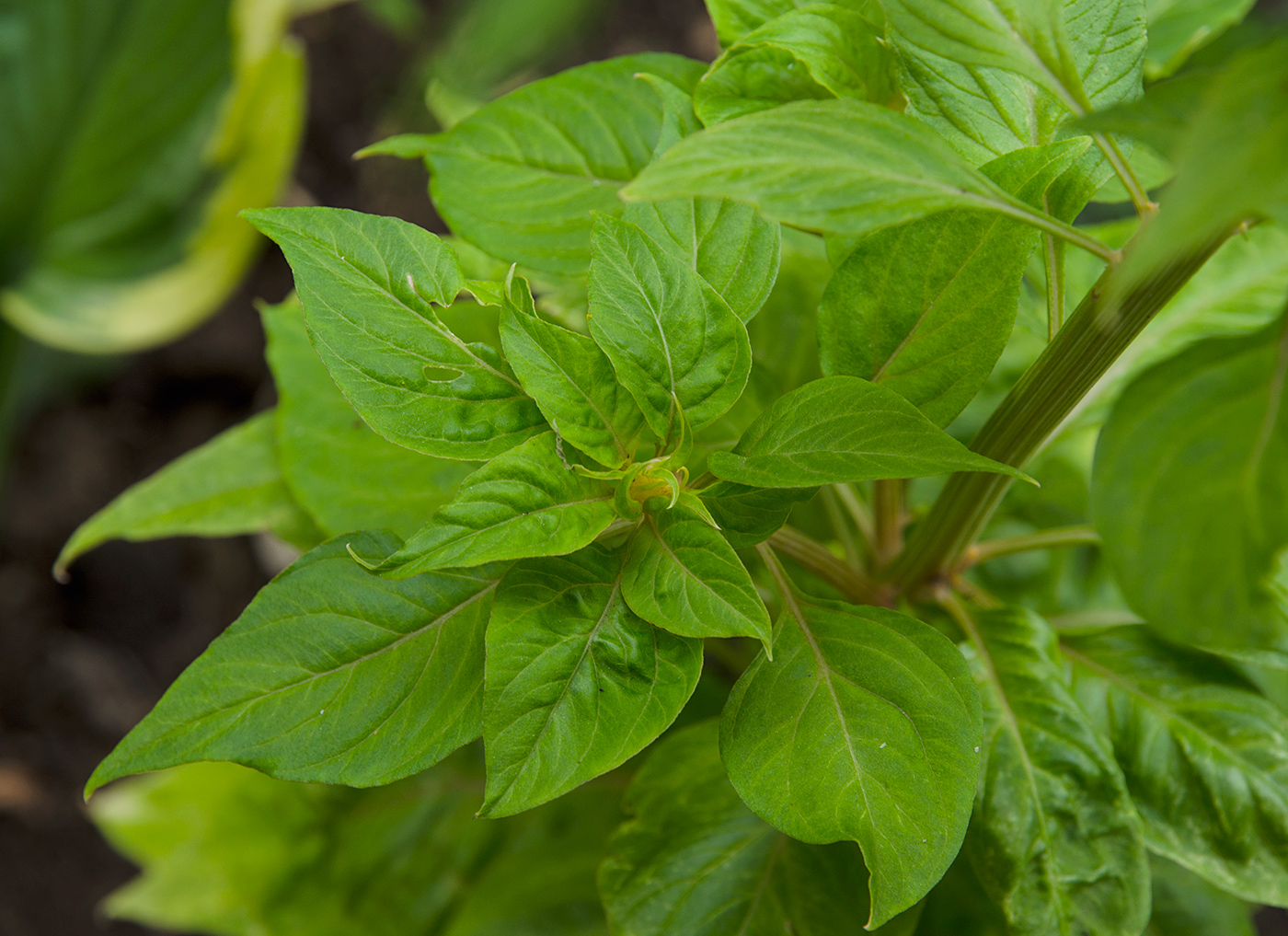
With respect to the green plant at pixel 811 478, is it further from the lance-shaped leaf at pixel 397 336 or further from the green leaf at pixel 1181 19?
the green leaf at pixel 1181 19

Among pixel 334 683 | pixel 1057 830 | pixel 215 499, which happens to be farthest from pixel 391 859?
pixel 1057 830

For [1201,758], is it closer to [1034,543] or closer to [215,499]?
[1034,543]

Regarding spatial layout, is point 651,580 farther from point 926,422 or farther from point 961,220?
point 961,220

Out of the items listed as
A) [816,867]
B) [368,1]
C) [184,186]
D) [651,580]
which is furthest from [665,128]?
[368,1]

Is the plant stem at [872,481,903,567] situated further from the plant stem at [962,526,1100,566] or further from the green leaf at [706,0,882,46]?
the green leaf at [706,0,882,46]

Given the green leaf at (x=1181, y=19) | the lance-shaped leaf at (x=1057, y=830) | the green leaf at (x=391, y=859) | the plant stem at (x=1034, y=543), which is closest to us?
the lance-shaped leaf at (x=1057, y=830)

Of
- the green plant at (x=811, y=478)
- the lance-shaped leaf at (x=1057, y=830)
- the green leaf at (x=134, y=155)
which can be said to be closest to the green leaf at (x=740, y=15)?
the green plant at (x=811, y=478)
